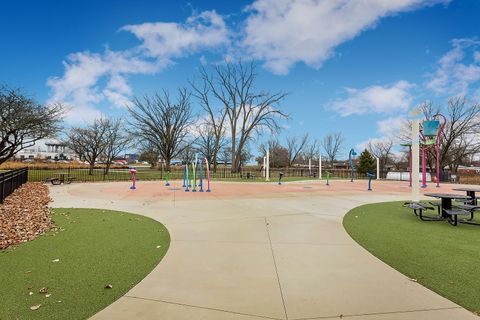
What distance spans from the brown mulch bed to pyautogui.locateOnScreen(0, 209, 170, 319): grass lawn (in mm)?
358

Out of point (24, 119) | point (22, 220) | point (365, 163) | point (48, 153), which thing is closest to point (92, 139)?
point (24, 119)

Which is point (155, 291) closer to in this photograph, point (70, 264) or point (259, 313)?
point (259, 313)

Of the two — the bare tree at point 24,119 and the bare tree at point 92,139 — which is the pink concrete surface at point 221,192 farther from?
the bare tree at point 92,139

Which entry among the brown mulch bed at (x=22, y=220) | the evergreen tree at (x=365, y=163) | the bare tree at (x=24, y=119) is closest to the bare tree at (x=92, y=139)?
the bare tree at (x=24, y=119)

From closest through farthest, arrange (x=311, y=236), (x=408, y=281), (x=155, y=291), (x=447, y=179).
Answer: (x=155, y=291) < (x=408, y=281) < (x=311, y=236) < (x=447, y=179)

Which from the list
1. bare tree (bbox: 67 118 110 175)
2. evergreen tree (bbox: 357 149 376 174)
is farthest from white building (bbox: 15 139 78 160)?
evergreen tree (bbox: 357 149 376 174)

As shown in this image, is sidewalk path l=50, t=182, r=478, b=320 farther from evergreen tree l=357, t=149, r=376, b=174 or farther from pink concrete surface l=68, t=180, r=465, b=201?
evergreen tree l=357, t=149, r=376, b=174

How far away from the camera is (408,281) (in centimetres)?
373

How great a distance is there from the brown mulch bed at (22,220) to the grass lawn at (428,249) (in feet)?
23.4

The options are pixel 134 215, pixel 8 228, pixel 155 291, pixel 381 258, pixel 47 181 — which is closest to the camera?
pixel 155 291

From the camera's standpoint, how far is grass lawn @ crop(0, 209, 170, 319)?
3.11 m

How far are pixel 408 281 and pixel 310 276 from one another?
1.30 meters

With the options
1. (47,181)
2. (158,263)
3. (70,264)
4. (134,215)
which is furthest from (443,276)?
(47,181)

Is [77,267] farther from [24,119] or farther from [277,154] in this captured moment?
[277,154]
